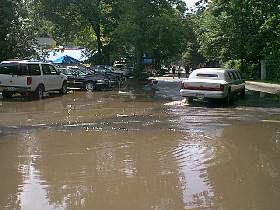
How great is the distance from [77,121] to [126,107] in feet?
15.3

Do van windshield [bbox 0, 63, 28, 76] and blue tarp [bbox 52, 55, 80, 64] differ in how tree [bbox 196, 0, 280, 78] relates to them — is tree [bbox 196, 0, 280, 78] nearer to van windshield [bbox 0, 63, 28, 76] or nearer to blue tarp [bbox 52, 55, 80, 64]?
van windshield [bbox 0, 63, 28, 76]

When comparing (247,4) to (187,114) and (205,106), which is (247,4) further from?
(187,114)

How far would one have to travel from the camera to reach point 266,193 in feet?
22.8

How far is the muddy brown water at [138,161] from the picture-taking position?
6688 millimetres

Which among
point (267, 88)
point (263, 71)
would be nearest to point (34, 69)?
point (267, 88)

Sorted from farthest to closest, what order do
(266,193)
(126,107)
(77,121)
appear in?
(126,107)
(77,121)
(266,193)

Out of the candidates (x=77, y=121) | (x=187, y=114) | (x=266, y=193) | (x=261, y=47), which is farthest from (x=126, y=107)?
(x=261, y=47)

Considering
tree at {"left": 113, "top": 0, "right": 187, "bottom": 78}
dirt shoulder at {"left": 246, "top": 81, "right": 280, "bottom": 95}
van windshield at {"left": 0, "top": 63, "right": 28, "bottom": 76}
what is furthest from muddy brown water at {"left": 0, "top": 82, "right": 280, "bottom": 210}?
tree at {"left": 113, "top": 0, "right": 187, "bottom": 78}

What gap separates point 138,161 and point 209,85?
1113cm

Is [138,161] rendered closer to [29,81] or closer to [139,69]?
[29,81]

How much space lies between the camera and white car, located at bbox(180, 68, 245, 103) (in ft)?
64.5

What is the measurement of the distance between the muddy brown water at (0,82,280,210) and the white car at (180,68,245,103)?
9.76 ft

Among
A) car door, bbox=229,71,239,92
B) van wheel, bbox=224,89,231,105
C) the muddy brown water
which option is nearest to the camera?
the muddy brown water

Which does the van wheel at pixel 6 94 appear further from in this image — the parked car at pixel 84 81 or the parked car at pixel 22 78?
the parked car at pixel 84 81
